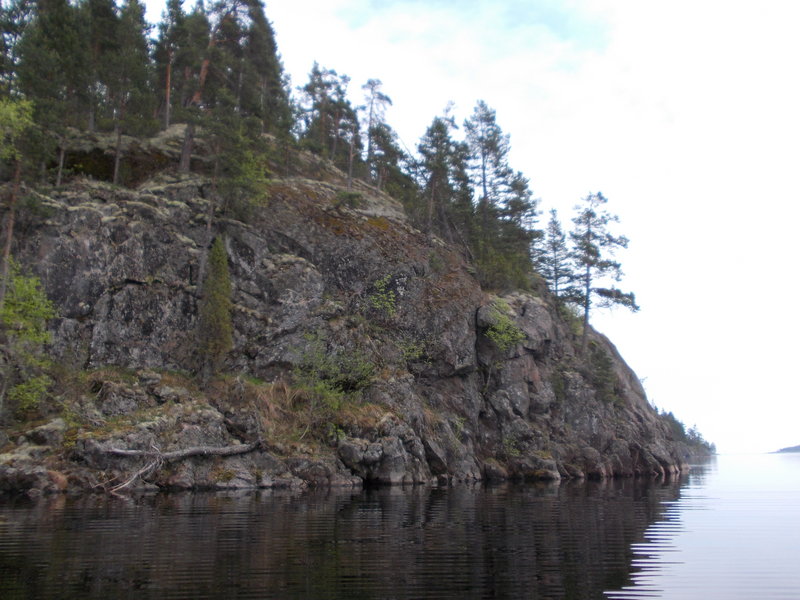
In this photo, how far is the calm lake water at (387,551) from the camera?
9148mm

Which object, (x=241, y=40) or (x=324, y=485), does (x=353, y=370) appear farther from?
(x=241, y=40)

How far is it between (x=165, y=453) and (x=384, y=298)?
2078 centimetres

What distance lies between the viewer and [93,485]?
81.5 feet

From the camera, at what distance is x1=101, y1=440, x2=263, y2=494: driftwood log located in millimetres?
25900

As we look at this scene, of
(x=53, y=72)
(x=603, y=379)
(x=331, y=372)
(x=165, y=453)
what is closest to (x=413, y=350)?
(x=331, y=372)

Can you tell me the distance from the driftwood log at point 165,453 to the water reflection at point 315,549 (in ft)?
14.0

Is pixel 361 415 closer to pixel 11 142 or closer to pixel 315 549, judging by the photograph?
pixel 315 549

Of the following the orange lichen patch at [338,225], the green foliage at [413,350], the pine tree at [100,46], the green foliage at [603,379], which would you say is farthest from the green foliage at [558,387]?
the pine tree at [100,46]

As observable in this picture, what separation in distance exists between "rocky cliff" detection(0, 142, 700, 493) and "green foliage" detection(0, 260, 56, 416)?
139 centimetres

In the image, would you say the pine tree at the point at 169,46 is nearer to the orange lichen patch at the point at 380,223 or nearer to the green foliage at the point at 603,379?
the orange lichen patch at the point at 380,223

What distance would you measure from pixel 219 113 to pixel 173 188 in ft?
21.2

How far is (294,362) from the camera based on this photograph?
1483 inches

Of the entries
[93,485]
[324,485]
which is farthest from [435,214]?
[93,485]

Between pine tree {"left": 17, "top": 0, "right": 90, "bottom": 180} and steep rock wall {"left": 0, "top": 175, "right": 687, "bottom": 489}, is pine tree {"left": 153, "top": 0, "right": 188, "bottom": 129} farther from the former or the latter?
steep rock wall {"left": 0, "top": 175, "right": 687, "bottom": 489}
